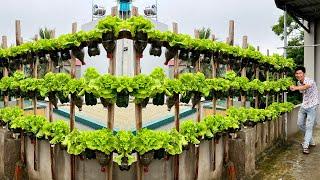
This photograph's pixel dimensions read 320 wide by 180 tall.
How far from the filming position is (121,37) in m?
4.95

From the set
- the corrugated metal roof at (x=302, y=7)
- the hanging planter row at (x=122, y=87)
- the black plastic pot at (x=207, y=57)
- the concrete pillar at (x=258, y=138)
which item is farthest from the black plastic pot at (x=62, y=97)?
the corrugated metal roof at (x=302, y=7)

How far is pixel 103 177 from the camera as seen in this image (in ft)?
16.9

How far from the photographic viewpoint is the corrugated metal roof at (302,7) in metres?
10.2

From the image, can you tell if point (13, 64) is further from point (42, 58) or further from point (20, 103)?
point (42, 58)

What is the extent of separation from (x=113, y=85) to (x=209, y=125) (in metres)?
1.79

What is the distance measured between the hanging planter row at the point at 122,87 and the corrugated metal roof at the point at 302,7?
4672mm

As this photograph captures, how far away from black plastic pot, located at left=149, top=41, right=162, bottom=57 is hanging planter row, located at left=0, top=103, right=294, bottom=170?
1058mm

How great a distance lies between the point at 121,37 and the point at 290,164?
171 inches

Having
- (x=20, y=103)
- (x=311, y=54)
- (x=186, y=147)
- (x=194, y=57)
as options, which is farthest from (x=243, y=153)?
(x=311, y=54)

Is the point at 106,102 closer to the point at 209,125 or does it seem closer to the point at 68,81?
the point at 68,81

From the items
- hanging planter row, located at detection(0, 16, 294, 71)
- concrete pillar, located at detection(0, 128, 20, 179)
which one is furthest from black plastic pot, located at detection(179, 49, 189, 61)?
concrete pillar, located at detection(0, 128, 20, 179)

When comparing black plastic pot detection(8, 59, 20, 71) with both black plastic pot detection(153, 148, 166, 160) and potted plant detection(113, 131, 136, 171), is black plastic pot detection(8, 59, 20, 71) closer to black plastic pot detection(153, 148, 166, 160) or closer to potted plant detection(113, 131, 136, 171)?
potted plant detection(113, 131, 136, 171)

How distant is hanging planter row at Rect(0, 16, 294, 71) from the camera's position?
4.87m

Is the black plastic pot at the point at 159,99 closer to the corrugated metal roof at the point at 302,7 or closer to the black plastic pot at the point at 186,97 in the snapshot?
the black plastic pot at the point at 186,97
